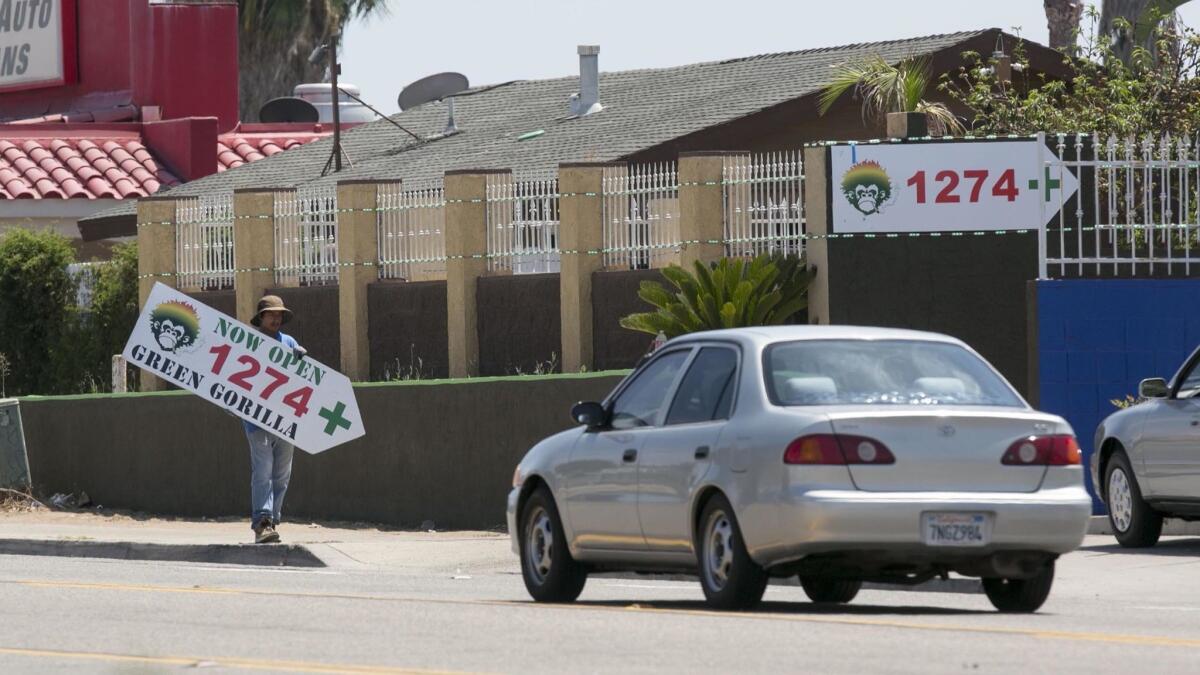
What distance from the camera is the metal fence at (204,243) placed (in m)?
27.2

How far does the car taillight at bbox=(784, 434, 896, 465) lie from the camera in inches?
459

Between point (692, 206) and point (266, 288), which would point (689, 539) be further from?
point (266, 288)

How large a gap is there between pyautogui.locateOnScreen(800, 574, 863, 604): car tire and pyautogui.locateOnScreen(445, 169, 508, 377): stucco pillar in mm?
10631

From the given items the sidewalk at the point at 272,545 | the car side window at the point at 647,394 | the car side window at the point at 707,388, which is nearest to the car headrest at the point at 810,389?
the car side window at the point at 707,388

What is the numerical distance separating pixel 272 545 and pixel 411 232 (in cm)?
716

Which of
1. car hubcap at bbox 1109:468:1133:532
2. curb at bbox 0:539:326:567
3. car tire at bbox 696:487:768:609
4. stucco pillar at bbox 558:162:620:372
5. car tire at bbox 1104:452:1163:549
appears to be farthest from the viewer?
stucco pillar at bbox 558:162:620:372

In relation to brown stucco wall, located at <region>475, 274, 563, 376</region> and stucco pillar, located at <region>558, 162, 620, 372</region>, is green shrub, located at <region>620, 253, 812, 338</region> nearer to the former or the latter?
stucco pillar, located at <region>558, 162, 620, 372</region>

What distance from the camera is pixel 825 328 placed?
1280 cm

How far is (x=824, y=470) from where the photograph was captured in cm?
1165

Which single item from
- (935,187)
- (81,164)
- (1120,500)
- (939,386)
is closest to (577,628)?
(939,386)

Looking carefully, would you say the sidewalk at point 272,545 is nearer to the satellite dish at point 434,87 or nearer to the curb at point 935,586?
the curb at point 935,586

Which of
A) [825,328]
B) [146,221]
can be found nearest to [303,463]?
[146,221]

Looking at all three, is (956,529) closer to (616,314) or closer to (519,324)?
(616,314)

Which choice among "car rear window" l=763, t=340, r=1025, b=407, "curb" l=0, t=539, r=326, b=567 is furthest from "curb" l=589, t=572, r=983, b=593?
"curb" l=0, t=539, r=326, b=567
